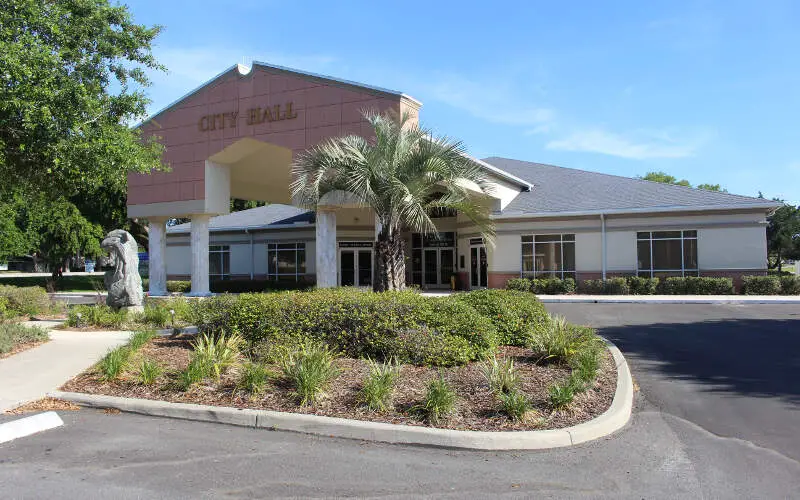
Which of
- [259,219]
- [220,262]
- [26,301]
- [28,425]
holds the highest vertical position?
[259,219]

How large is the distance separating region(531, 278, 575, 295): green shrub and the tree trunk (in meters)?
15.5

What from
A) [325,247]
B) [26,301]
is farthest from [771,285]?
[26,301]

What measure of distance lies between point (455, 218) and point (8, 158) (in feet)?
73.4

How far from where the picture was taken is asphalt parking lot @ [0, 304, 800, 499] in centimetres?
473

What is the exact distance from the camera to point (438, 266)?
3206 centimetres

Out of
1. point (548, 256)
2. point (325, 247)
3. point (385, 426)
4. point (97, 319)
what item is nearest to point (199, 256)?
point (325, 247)

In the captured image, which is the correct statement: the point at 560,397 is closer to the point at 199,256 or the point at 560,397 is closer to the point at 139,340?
the point at 139,340

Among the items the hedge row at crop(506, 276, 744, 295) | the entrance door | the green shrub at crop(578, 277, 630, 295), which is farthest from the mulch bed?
the entrance door

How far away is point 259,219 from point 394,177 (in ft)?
87.8

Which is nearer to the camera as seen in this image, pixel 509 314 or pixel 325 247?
pixel 509 314

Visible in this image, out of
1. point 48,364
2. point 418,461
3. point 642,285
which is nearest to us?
point 418,461

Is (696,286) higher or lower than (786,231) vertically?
lower

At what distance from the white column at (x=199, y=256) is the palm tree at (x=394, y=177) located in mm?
14747

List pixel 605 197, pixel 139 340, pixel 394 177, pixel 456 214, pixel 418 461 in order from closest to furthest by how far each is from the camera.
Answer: pixel 418 461 → pixel 139 340 → pixel 394 177 → pixel 605 197 → pixel 456 214
